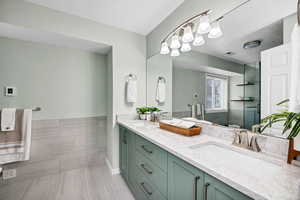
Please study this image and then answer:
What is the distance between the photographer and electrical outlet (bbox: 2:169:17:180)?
168 cm

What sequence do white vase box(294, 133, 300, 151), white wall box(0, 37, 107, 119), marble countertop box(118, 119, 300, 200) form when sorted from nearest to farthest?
marble countertop box(118, 119, 300, 200) < white vase box(294, 133, 300, 151) < white wall box(0, 37, 107, 119)

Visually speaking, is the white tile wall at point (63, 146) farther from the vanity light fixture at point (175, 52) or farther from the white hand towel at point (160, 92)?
the vanity light fixture at point (175, 52)

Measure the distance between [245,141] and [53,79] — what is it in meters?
2.51

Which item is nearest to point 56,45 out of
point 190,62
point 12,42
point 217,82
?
point 12,42

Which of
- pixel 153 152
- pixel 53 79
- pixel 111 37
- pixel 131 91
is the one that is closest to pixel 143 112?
pixel 131 91

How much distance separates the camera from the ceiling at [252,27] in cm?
82

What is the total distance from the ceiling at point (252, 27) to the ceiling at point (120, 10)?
77 centimetres

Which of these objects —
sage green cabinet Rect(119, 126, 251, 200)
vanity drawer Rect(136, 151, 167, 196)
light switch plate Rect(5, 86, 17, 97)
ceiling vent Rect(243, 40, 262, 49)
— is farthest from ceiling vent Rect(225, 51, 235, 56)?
light switch plate Rect(5, 86, 17, 97)

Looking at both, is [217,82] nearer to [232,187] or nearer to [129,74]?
[232,187]

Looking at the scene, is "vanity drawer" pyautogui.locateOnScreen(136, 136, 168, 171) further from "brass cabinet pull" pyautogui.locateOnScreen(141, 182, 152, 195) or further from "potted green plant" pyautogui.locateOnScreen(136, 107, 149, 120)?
"potted green plant" pyautogui.locateOnScreen(136, 107, 149, 120)

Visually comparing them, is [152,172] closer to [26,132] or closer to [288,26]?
[288,26]

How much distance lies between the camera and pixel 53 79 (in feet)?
6.45

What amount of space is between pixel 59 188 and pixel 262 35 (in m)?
2.65

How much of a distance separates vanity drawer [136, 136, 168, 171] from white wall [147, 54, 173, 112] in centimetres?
70
